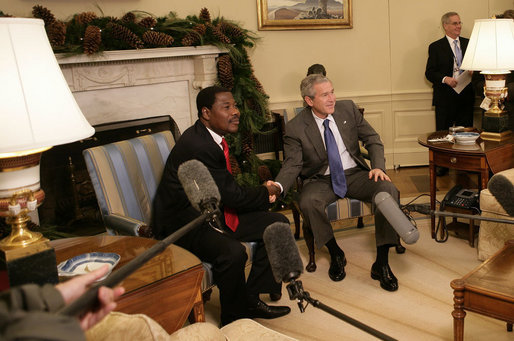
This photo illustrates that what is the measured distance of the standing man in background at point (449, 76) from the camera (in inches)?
219

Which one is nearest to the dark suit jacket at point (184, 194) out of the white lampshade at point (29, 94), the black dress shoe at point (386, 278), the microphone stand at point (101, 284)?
the black dress shoe at point (386, 278)

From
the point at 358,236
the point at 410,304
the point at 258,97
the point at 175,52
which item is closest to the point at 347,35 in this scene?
the point at 258,97

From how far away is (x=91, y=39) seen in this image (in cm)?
390

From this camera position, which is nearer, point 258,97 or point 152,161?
point 152,161

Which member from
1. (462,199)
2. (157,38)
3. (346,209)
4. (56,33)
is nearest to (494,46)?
(462,199)

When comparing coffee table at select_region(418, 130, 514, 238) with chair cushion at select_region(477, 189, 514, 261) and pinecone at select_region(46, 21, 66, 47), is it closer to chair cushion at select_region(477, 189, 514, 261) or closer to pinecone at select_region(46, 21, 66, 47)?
chair cushion at select_region(477, 189, 514, 261)

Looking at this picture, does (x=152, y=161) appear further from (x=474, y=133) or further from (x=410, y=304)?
(x=474, y=133)

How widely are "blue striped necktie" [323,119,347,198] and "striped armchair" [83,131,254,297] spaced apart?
0.88 m

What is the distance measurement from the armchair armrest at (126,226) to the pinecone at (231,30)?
2.45 metres

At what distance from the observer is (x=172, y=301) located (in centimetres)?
206

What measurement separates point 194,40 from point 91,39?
93cm

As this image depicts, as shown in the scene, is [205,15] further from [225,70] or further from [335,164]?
[335,164]

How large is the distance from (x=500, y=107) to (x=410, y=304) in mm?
1766

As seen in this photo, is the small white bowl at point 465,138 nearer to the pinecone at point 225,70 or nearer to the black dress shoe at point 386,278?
the black dress shoe at point 386,278
